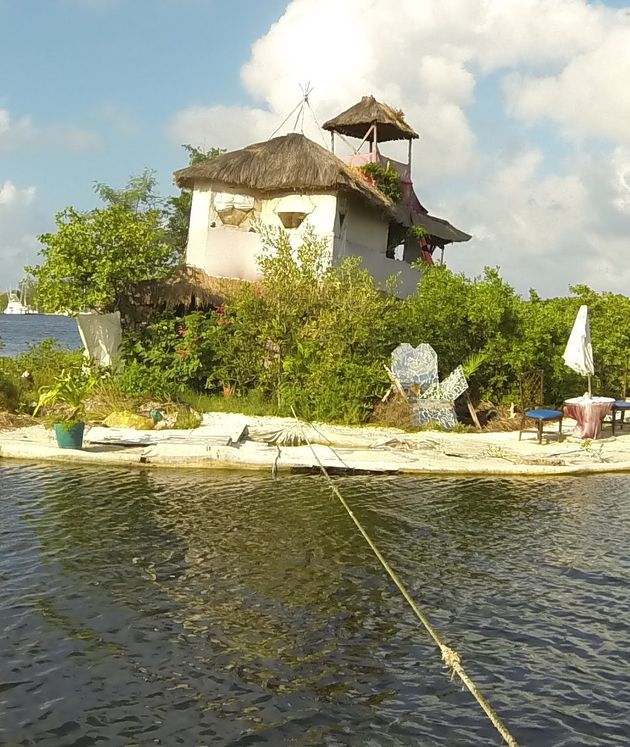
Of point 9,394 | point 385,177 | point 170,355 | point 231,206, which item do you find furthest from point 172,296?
point 385,177

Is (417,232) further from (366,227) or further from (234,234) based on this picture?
(234,234)

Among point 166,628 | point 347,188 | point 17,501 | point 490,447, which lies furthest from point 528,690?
point 347,188

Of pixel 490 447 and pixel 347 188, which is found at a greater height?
pixel 347 188

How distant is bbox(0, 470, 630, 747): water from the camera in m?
5.86

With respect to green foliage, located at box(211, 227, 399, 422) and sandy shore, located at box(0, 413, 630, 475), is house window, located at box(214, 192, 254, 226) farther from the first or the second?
sandy shore, located at box(0, 413, 630, 475)

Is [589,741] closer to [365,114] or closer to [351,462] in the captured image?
[351,462]

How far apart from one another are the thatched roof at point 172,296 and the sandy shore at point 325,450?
4457 mm

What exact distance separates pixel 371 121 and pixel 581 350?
51.4 ft

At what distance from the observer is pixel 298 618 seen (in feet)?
25.4

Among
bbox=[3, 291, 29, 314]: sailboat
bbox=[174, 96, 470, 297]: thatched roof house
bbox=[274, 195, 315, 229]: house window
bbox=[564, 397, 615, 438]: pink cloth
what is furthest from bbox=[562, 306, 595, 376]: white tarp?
bbox=[3, 291, 29, 314]: sailboat

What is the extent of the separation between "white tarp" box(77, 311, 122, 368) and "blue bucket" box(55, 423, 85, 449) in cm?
660

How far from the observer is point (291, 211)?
1043 inches

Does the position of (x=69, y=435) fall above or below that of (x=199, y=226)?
below

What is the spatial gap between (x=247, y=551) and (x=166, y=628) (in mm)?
2470
